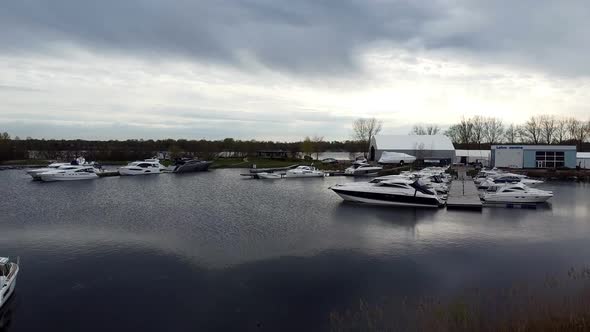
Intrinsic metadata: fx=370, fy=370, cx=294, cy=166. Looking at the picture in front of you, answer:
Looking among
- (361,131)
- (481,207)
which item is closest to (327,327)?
(481,207)

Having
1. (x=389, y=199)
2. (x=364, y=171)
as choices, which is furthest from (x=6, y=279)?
(x=364, y=171)

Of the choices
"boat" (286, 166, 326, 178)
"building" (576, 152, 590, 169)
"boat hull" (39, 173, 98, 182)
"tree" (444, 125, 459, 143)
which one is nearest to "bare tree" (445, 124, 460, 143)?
"tree" (444, 125, 459, 143)

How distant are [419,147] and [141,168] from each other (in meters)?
47.4

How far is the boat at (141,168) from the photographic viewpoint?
167ft

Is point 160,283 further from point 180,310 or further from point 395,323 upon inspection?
point 395,323

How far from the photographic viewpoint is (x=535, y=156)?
184 ft

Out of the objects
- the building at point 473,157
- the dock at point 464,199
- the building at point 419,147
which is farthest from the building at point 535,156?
the dock at point 464,199

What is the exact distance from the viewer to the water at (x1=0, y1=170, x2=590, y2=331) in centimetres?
1097

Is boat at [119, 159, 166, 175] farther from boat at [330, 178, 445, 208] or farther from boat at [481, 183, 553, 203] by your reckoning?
boat at [481, 183, 553, 203]

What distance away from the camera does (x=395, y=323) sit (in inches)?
389

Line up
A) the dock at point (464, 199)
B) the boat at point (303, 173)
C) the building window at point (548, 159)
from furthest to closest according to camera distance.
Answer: the building window at point (548, 159), the boat at point (303, 173), the dock at point (464, 199)

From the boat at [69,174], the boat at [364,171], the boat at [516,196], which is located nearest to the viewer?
the boat at [516,196]

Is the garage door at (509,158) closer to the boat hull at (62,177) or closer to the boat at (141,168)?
the boat at (141,168)

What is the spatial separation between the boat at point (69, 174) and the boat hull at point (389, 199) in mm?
33590
